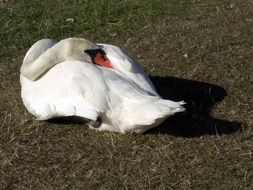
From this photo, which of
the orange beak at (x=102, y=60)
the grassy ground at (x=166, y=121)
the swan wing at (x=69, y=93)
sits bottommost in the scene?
the grassy ground at (x=166, y=121)

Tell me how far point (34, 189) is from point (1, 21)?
461 cm

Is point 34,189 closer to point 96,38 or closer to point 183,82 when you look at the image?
point 183,82

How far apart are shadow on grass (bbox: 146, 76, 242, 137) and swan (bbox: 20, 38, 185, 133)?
33cm

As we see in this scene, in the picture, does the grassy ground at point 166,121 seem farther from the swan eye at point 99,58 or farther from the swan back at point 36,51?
the swan eye at point 99,58

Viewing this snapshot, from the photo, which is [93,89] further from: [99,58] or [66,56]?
[66,56]

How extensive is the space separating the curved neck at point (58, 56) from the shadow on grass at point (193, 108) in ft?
3.03

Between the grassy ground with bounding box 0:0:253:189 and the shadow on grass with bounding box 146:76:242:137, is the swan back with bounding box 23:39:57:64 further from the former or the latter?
the shadow on grass with bounding box 146:76:242:137

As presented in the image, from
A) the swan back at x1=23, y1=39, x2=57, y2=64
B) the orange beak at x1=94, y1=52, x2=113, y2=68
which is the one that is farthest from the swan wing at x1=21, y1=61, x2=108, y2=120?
the swan back at x1=23, y1=39, x2=57, y2=64

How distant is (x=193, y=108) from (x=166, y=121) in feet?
1.28

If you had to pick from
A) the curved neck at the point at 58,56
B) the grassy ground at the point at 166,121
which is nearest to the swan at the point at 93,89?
the curved neck at the point at 58,56

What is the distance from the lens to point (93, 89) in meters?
5.50

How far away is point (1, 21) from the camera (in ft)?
30.0

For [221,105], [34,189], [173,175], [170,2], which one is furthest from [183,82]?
[170,2]

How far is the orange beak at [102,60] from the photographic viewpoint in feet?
19.2
